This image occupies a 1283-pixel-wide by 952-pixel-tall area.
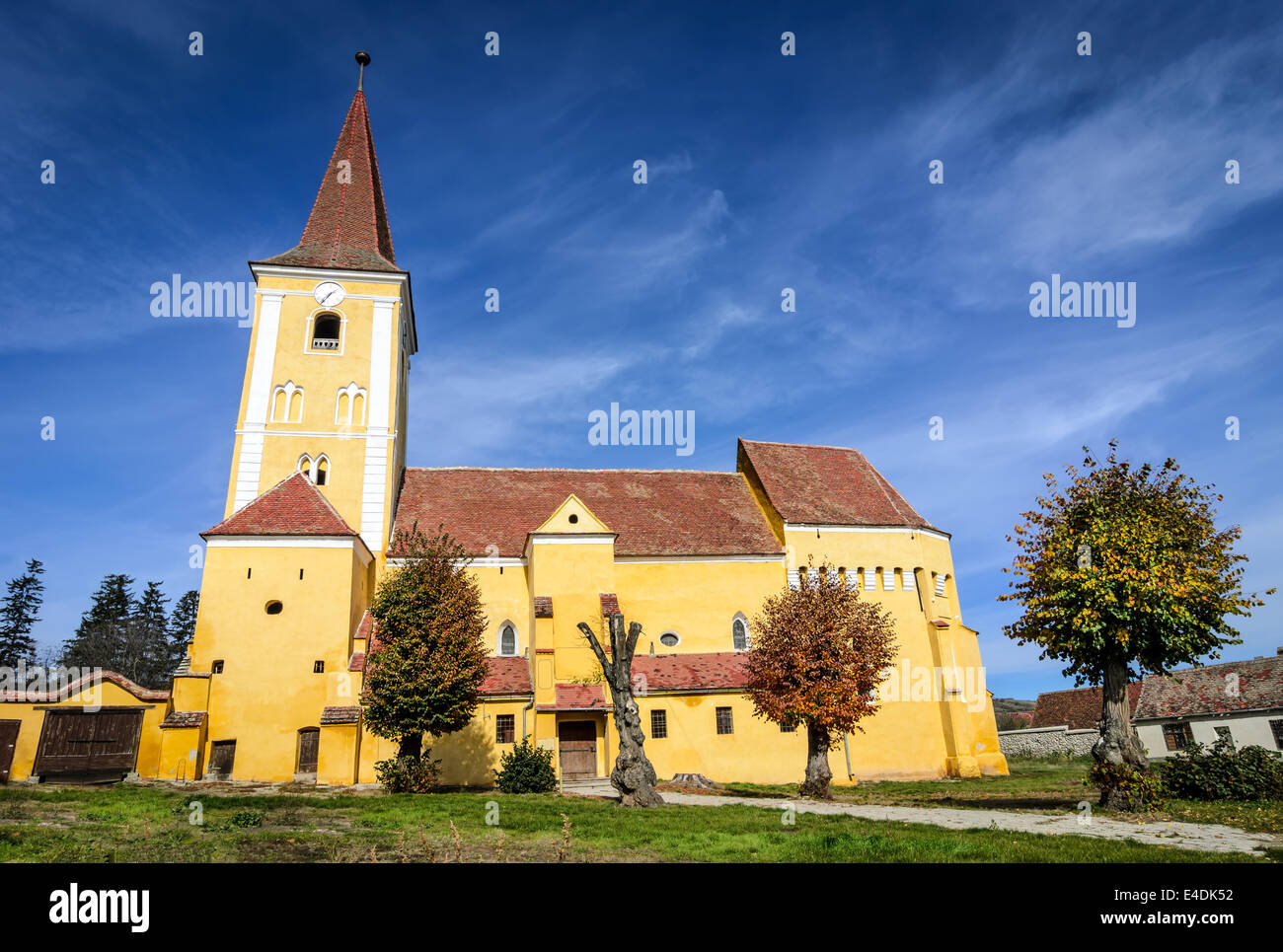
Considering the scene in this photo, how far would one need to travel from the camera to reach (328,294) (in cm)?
3538

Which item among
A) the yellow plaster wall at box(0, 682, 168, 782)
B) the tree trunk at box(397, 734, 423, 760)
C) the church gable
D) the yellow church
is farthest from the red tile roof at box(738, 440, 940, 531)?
the yellow plaster wall at box(0, 682, 168, 782)

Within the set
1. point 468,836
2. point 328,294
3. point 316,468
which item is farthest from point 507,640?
point 468,836

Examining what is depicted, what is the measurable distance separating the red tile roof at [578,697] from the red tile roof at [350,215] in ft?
69.0

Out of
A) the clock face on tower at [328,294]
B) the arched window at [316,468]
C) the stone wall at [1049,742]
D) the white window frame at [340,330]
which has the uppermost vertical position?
the clock face on tower at [328,294]

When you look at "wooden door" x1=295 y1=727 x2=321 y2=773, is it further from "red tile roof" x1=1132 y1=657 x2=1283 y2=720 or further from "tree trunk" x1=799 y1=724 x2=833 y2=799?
"red tile roof" x1=1132 y1=657 x2=1283 y2=720

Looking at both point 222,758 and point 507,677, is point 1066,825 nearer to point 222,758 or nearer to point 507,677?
point 507,677

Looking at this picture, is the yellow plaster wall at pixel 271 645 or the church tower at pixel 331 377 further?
the church tower at pixel 331 377

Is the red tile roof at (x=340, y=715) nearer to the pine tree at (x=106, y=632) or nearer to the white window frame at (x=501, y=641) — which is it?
the white window frame at (x=501, y=641)

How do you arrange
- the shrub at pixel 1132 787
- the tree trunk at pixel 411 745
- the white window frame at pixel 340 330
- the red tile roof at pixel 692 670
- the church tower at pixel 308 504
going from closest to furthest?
the shrub at pixel 1132 787 < the tree trunk at pixel 411 745 < the church tower at pixel 308 504 < the red tile roof at pixel 692 670 < the white window frame at pixel 340 330

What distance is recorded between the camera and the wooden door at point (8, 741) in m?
23.0

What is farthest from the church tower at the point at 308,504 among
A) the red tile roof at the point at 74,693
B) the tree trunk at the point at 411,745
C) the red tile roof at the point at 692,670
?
the red tile roof at the point at 692,670

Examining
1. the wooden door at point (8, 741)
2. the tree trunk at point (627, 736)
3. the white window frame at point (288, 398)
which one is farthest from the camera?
the white window frame at point (288, 398)

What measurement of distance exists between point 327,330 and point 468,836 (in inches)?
1123
